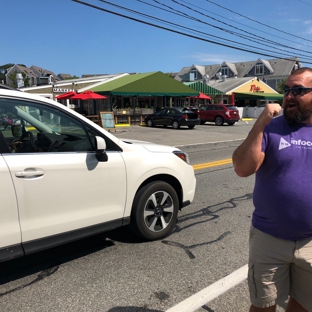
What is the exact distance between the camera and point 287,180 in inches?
73.9

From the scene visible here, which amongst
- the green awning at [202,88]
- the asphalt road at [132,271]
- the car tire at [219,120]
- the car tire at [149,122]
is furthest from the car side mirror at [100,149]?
the green awning at [202,88]

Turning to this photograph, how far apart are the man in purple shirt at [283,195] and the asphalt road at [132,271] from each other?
833mm

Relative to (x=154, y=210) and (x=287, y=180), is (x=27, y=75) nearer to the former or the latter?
(x=154, y=210)

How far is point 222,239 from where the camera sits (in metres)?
4.06

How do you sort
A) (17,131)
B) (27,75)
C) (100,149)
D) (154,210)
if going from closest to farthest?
1. (100,149)
2. (17,131)
3. (154,210)
4. (27,75)

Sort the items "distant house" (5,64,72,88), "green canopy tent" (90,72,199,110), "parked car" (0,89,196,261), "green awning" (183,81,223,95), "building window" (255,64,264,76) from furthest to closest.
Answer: "distant house" (5,64,72,88), "building window" (255,64,264,76), "green awning" (183,81,223,95), "green canopy tent" (90,72,199,110), "parked car" (0,89,196,261)

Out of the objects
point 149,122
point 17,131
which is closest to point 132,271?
point 17,131

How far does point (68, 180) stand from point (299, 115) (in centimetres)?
208

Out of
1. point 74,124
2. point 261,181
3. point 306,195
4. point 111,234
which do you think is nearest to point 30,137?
point 74,124

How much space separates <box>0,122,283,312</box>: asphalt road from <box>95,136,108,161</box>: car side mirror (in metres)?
1.12

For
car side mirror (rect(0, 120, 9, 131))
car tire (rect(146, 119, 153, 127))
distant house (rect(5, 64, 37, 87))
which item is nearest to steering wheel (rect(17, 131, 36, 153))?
car side mirror (rect(0, 120, 9, 131))

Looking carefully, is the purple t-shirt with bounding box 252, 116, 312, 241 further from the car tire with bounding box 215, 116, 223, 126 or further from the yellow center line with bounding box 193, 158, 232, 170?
the car tire with bounding box 215, 116, 223, 126

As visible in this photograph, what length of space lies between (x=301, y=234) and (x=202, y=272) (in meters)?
1.54

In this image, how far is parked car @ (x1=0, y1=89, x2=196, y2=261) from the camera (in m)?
2.81
